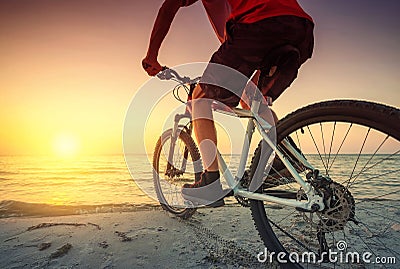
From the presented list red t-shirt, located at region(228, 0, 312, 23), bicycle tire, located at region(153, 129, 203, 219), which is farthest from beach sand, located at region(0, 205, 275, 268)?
red t-shirt, located at region(228, 0, 312, 23)

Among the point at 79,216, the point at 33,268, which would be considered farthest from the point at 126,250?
the point at 79,216

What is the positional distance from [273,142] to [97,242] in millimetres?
1772

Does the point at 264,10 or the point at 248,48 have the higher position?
the point at 264,10

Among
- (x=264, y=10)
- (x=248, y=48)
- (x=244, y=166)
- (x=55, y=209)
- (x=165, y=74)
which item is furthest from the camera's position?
(x=55, y=209)

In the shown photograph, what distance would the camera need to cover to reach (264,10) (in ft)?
6.27

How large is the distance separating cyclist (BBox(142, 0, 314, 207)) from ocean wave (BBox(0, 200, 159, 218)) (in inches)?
66.0

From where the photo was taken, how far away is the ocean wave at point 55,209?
11.9 feet

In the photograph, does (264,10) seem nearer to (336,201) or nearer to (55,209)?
(336,201)

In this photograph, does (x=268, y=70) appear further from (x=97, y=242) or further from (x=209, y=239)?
(x=97, y=242)

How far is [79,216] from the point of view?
3.48 metres

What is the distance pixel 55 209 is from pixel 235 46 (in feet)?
10.6

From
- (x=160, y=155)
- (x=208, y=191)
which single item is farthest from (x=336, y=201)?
(x=160, y=155)

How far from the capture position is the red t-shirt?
6.23 feet

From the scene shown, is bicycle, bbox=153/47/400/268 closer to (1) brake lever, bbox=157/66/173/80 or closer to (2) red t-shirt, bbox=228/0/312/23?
(1) brake lever, bbox=157/66/173/80
